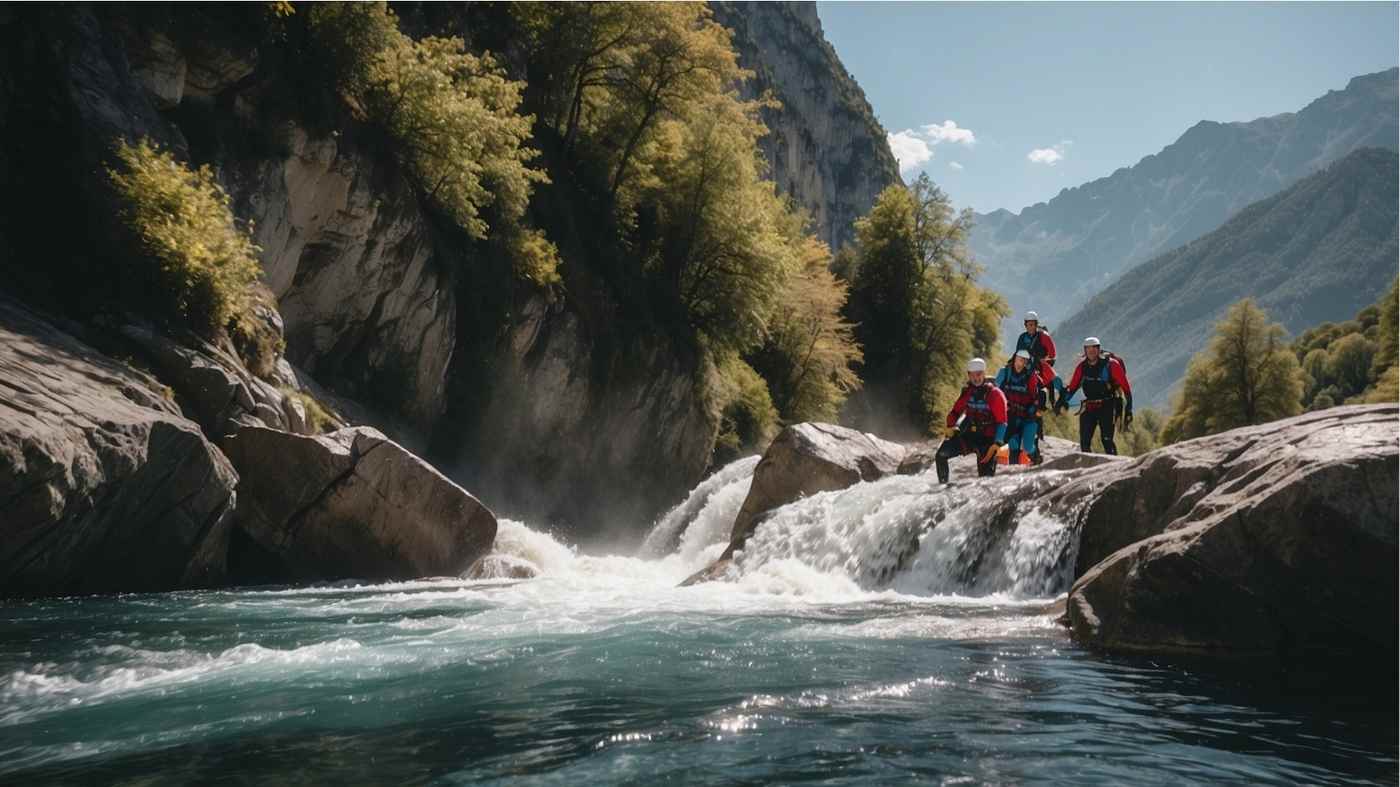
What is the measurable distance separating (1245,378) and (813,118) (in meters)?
75.0

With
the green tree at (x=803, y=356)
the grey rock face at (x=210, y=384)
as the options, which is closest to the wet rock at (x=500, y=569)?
the grey rock face at (x=210, y=384)

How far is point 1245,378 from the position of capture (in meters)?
40.4

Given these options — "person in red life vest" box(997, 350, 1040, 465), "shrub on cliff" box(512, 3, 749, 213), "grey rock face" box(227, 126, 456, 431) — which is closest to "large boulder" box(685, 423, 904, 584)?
"person in red life vest" box(997, 350, 1040, 465)

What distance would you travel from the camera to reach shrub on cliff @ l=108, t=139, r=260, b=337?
44.1 ft

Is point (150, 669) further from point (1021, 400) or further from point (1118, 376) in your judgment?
point (1118, 376)

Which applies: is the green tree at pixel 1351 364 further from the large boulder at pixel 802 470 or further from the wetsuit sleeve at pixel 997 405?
the wetsuit sleeve at pixel 997 405

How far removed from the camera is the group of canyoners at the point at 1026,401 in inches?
577

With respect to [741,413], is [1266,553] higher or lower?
lower

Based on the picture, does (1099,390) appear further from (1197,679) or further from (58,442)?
(58,442)

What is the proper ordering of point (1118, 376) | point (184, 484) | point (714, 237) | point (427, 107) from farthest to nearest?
point (714, 237), point (427, 107), point (1118, 376), point (184, 484)

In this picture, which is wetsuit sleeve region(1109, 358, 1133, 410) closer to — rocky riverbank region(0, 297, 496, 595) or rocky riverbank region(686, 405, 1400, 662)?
rocky riverbank region(686, 405, 1400, 662)

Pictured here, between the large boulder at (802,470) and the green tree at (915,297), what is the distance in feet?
99.9

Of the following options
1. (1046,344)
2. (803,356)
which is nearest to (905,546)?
(1046,344)

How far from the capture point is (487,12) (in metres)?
29.8
